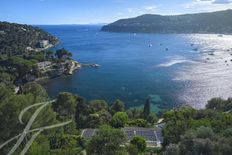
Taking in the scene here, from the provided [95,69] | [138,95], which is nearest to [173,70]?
[95,69]

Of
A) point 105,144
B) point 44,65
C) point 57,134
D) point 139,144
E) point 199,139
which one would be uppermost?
point 199,139

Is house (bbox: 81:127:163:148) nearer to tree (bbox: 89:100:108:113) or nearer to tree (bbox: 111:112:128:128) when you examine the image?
tree (bbox: 111:112:128:128)

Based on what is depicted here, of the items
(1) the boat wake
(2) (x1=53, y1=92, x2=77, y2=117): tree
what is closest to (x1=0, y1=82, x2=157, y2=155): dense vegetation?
(2) (x1=53, y1=92, x2=77, y2=117): tree

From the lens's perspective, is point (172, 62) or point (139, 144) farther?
point (172, 62)

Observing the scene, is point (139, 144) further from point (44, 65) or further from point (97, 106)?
point (44, 65)

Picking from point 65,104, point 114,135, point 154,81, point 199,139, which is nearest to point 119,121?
point 65,104

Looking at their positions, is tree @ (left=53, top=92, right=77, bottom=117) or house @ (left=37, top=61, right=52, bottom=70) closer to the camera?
tree @ (left=53, top=92, right=77, bottom=117)
